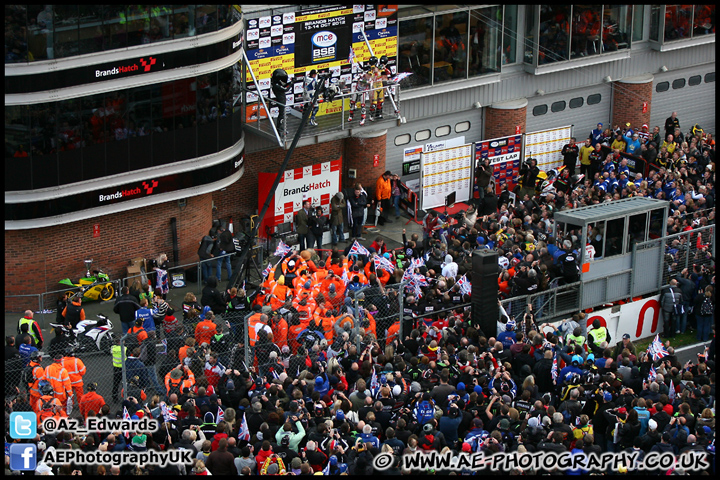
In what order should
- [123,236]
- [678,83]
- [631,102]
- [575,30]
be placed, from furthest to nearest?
[678,83] < [631,102] < [575,30] < [123,236]

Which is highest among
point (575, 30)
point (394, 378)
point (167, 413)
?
point (575, 30)

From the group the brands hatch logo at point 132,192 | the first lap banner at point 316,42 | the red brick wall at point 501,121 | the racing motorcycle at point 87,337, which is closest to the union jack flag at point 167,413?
the racing motorcycle at point 87,337

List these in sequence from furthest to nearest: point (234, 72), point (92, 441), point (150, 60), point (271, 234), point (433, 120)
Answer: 1. point (433, 120)
2. point (271, 234)
3. point (234, 72)
4. point (150, 60)
5. point (92, 441)

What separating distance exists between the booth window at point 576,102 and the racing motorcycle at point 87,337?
17.8 m

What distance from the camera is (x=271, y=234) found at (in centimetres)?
3072

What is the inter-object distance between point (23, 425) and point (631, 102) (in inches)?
930

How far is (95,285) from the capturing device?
27109 millimetres

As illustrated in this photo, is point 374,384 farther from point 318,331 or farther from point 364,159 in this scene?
point 364,159

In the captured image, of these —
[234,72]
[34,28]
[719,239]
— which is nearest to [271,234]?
[234,72]

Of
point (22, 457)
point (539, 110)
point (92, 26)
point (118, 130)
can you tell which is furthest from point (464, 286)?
point (539, 110)

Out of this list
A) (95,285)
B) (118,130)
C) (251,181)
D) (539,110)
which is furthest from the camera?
(539,110)

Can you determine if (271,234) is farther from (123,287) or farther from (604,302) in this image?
(604,302)

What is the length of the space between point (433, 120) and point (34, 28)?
12.7 meters

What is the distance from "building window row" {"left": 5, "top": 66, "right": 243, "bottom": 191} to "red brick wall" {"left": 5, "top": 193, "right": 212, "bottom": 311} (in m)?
1.31
